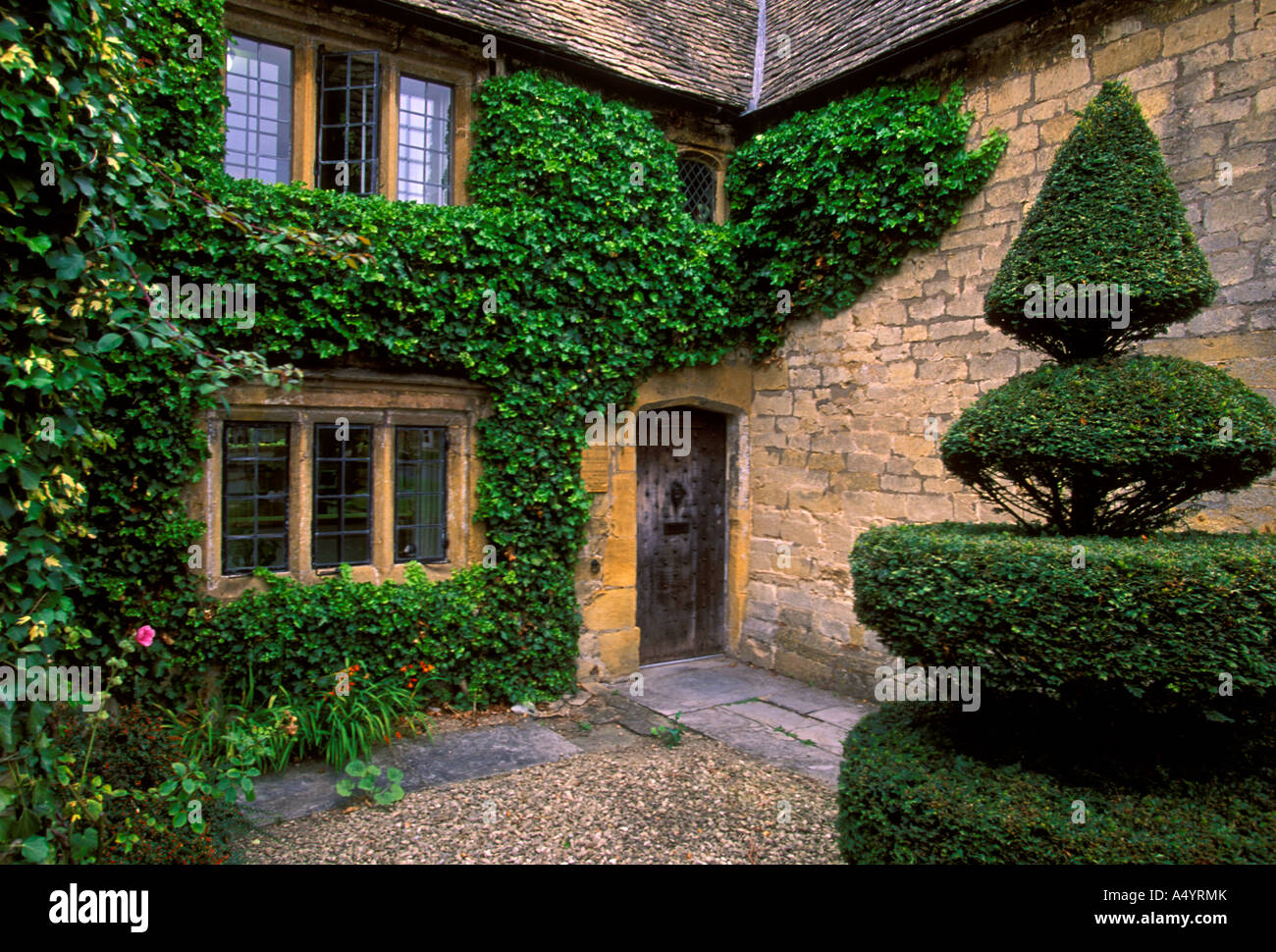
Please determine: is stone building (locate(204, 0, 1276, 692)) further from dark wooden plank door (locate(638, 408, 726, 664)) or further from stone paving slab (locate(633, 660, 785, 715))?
stone paving slab (locate(633, 660, 785, 715))

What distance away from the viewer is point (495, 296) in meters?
6.34

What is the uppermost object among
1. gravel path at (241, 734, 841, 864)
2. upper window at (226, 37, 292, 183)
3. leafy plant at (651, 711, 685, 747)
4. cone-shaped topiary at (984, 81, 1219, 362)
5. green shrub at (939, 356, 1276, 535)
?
upper window at (226, 37, 292, 183)

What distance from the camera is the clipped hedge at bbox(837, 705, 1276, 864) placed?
2697 millimetres

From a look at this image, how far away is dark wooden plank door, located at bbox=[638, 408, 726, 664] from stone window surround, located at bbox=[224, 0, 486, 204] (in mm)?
3180

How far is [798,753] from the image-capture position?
5.66 m

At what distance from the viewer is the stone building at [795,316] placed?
5.07m

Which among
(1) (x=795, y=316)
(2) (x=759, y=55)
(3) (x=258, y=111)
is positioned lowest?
(1) (x=795, y=316)

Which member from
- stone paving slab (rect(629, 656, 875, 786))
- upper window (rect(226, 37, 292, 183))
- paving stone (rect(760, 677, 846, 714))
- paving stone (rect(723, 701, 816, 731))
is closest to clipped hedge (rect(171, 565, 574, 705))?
stone paving slab (rect(629, 656, 875, 786))

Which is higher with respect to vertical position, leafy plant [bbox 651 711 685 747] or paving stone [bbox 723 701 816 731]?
leafy plant [bbox 651 711 685 747]

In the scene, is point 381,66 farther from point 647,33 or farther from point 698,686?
point 698,686

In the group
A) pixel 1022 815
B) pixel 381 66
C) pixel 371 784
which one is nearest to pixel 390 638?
pixel 371 784

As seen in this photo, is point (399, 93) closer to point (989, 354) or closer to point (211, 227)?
point (211, 227)

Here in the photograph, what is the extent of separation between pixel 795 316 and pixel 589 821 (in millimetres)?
5069
